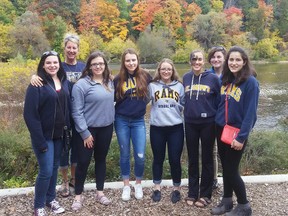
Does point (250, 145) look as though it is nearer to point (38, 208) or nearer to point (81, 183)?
point (81, 183)

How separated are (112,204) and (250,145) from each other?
3.35 m

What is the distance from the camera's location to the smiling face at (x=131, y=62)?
3.44 meters

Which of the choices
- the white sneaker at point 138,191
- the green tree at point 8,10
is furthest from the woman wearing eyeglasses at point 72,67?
the green tree at point 8,10

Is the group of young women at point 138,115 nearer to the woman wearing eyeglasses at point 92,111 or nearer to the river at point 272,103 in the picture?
the woman wearing eyeglasses at point 92,111

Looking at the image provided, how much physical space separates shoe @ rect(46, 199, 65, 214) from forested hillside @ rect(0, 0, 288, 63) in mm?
28368

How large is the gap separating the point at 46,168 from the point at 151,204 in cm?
127

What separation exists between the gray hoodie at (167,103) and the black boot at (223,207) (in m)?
1.00

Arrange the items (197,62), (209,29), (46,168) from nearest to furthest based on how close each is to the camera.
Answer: (46,168), (197,62), (209,29)

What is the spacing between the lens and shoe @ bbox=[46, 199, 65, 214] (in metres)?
3.35

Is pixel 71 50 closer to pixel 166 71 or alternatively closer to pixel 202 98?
pixel 166 71

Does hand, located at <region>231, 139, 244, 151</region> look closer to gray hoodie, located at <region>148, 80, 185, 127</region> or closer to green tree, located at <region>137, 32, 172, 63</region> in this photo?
gray hoodie, located at <region>148, 80, 185, 127</region>

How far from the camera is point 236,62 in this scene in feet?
9.68

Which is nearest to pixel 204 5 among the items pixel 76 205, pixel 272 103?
pixel 272 103

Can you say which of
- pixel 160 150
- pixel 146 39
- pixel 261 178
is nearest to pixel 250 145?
pixel 261 178
